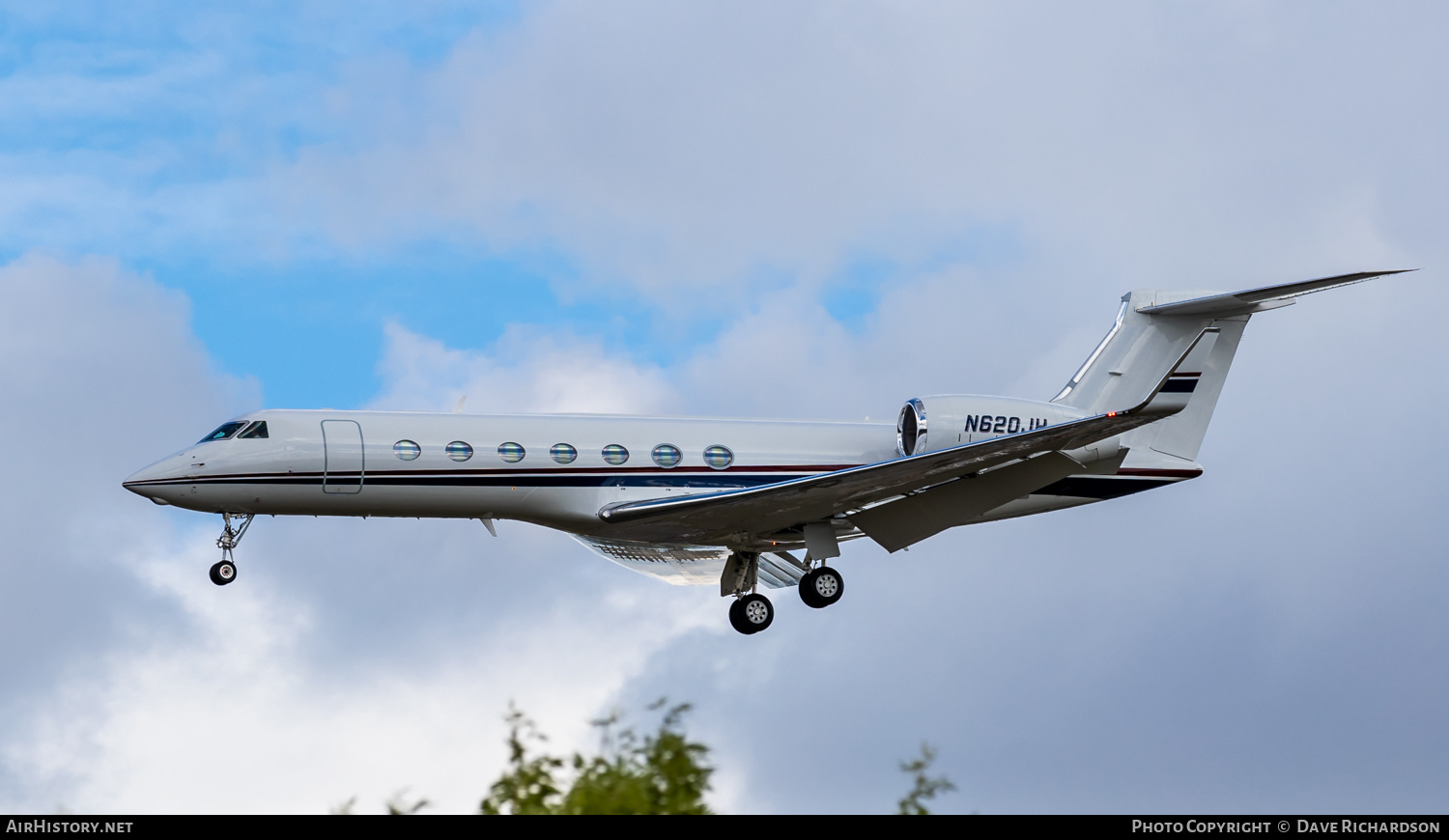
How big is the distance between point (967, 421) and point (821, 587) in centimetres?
346

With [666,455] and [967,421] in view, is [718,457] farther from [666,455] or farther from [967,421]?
[967,421]

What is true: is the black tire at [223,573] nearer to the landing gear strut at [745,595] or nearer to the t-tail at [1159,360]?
the landing gear strut at [745,595]

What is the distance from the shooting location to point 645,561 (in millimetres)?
28281

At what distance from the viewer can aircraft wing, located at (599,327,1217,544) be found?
19.7 meters

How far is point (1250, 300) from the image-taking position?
23.6m

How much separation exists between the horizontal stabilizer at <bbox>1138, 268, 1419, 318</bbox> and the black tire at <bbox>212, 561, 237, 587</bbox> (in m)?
15.4

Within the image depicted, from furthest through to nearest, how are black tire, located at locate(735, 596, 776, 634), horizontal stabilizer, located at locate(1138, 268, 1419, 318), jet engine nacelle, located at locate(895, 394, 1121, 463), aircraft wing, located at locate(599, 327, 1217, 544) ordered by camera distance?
black tire, located at locate(735, 596, 776, 634) → jet engine nacelle, located at locate(895, 394, 1121, 463) → horizontal stabilizer, located at locate(1138, 268, 1419, 318) → aircraft wing, located at locate(599, 327, 1217, 544)

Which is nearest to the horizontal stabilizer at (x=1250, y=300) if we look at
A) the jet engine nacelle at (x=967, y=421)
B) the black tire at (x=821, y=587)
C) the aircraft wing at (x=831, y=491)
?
the aircraft wing at (x=831, y=491)

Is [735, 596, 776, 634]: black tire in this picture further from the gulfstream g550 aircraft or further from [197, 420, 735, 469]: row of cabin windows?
[197, 420, 735, 469]: row of cabin windows

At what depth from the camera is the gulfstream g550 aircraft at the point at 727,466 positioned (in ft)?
71.9

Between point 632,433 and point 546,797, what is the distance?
16.1m

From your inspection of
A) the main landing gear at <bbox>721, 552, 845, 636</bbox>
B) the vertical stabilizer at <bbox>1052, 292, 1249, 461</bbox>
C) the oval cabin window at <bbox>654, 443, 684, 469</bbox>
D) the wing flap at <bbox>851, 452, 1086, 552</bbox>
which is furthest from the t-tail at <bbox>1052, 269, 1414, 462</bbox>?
the oval cabin window at <bbox>654, 443, 684, 469</bbox>

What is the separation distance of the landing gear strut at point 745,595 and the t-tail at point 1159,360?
237 inches
